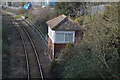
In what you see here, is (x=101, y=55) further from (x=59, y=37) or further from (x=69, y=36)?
(x=59, y=37)

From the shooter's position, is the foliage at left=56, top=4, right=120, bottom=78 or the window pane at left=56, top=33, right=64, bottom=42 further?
the window pane at left=56, top=33, right=64, bottom=42

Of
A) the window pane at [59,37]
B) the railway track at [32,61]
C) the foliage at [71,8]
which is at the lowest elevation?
the railway track at [32,61]

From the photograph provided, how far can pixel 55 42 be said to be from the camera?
15.3 meters

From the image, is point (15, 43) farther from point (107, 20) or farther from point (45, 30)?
point (107, 20)

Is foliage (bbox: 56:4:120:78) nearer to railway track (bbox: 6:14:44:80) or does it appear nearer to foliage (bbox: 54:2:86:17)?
railway track (bbox: 6:14:44:80)

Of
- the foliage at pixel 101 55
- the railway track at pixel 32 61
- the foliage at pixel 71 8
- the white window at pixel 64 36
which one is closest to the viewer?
the foliage at pixel 101 55

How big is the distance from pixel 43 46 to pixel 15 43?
2.60m

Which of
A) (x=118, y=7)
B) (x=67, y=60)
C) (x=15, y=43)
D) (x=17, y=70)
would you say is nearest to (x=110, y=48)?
(x=118, y=7)

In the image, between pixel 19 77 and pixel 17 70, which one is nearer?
pixel 19 77

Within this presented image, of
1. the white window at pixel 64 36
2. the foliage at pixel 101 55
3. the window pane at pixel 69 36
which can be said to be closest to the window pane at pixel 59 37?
the white window at pixel 64 36

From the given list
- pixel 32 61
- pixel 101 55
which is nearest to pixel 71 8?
pixel 32 61

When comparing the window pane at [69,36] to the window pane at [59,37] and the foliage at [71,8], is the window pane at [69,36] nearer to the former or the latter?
the window pane at [59,37]

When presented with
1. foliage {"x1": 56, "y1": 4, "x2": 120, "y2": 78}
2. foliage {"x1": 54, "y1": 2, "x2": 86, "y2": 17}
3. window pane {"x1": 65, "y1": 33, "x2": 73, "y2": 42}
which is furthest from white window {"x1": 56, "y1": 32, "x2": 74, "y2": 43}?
foliage {"x1": 54, "y1": 2, "x2": 86, "y2": 17}

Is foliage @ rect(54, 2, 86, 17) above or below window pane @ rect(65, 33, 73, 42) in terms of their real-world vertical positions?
above
